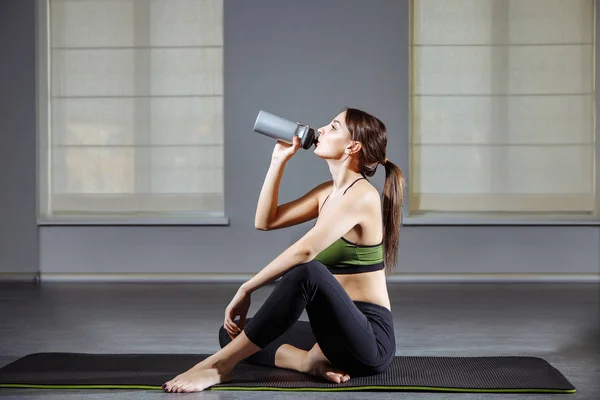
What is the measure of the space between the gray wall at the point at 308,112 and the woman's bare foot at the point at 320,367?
2957 millimetres

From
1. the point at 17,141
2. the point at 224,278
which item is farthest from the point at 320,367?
the point at 17,141

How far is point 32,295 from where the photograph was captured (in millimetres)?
4922

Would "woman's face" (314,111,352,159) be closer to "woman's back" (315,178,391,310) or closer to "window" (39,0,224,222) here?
"woman's back" (315,178,391,310)

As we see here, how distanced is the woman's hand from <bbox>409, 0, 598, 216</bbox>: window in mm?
3352

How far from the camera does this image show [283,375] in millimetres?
2582

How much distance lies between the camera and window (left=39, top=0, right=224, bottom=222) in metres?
5.62

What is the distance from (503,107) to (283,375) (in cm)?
347

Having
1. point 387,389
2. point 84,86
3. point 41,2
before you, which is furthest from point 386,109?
point 387,389

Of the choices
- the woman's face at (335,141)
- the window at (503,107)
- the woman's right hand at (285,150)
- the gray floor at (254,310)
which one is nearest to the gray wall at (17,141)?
the gray floor at (254,310)

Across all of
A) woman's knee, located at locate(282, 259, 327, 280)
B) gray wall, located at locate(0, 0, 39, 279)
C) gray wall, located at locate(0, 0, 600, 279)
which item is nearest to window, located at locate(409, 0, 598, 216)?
gray wall, located at locate(0, 0, 600, 279)

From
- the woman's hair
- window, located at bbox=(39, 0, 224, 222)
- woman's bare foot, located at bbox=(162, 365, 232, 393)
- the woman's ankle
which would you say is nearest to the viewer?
woman's bare foot, located at bbox=(162, 365, 232, 393)

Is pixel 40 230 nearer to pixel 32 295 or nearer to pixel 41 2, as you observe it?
pixel 32 295

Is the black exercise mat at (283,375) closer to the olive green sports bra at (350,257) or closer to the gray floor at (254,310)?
the gray floor at (254,310)

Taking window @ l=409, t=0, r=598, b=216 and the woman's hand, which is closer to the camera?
the woman's hand
